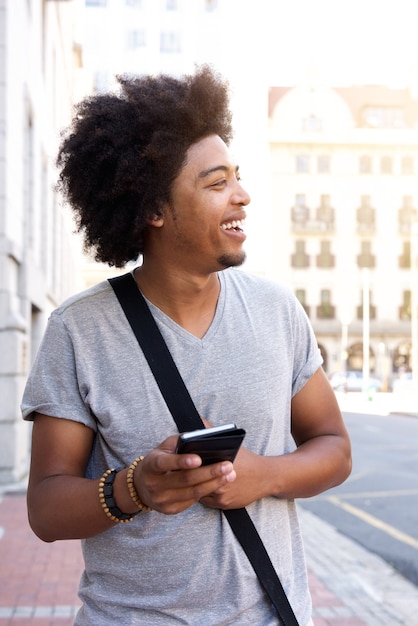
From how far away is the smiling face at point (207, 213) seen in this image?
6.63 ft

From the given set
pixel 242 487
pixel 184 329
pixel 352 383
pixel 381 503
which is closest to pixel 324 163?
pixel 352 383

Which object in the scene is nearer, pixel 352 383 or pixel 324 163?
pixel 352 383

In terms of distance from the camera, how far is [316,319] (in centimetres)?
5766

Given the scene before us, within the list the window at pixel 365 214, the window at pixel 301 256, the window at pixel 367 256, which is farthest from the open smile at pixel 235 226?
the window at pixel 367 256

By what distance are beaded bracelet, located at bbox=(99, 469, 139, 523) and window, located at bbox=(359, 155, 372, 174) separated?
57660 millimetres

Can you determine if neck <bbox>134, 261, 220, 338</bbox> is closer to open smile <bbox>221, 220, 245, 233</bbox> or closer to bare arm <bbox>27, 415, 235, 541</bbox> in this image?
open smile <bbox>221, 220, 245, 233</bbox>

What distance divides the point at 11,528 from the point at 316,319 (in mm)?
49853

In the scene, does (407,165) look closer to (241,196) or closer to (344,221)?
(344,221)

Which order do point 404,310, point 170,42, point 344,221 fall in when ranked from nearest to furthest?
point 170,42, point 344,221, point 404,310

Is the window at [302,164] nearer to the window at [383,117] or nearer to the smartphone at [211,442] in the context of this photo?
the window at [383,117]

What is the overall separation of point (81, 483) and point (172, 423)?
22 centimetres

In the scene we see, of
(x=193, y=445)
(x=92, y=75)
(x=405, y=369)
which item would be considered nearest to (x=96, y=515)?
(x=193, y=445)

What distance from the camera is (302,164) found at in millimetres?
57625

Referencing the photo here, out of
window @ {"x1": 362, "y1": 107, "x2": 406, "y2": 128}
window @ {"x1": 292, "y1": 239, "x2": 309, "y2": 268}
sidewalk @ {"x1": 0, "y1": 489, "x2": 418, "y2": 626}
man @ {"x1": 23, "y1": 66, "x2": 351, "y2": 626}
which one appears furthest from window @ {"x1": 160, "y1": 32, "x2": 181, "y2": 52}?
man @ {"x1": 23, "y1": 66, "x2": 351, "y2": 626}
